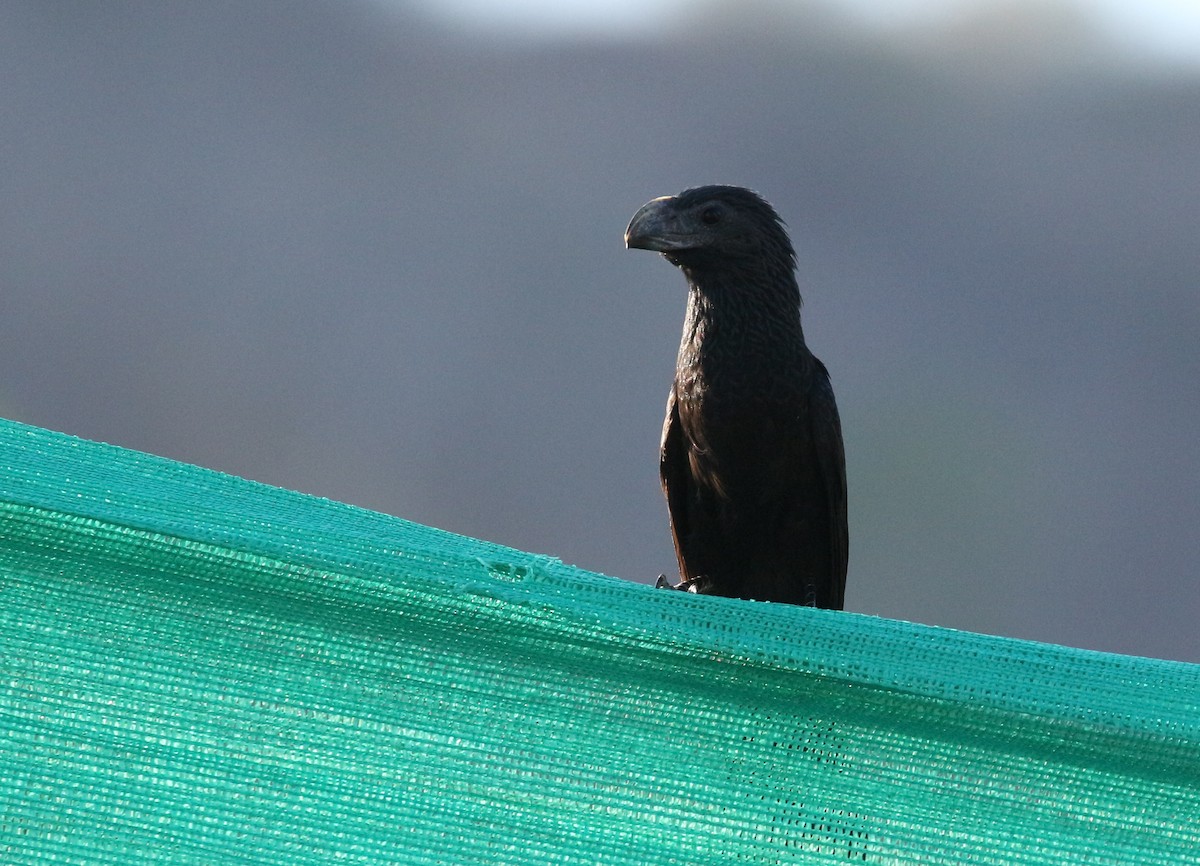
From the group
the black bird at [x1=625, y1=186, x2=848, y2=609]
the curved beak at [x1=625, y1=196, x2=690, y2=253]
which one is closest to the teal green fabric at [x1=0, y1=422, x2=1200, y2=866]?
the black bird at [x1=625, y1=186, x2=848, y2=609]

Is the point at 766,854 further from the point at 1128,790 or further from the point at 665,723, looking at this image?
the point at 1128,790

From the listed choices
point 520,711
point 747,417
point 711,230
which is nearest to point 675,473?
point 747,417

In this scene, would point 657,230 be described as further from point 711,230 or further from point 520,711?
point 520,711

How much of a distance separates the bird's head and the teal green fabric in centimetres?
209

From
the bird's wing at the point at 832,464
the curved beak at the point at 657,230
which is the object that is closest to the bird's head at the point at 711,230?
the curved beak at the point at 657,230

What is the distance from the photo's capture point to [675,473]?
317 centimetres

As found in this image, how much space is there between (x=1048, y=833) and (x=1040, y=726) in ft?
0.27

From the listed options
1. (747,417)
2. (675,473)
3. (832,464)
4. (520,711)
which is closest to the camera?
(520,711)

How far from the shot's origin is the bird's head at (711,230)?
2963 millimetres

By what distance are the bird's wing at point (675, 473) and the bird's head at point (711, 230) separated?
368 mm

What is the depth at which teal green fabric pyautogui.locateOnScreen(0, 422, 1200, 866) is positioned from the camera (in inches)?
34.8

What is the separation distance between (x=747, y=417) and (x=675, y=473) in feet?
1.21

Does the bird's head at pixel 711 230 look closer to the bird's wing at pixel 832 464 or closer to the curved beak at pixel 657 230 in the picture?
the curved beak at pixel 657 230

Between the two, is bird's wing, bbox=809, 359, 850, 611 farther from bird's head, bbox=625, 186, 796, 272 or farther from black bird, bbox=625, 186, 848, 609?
bird's head, bbox=625, 186, 796, 272
